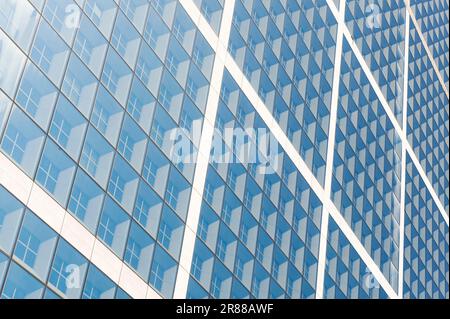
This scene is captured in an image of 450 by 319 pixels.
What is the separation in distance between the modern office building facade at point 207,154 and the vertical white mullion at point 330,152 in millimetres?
179

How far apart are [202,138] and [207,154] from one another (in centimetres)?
95

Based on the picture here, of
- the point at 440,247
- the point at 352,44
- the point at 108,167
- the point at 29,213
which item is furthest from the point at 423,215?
the point at 29,213

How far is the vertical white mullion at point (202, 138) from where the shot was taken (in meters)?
43.5

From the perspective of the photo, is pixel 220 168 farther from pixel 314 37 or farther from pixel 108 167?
pixel 314 37

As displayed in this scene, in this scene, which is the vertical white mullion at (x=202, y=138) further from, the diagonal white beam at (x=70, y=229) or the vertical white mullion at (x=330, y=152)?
the vertical white mullion at (x=330, y=152)

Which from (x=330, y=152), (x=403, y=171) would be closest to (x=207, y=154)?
(x=330, y=152)

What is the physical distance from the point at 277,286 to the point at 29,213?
22423mm

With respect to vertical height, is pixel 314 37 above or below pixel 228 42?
above

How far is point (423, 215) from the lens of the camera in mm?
83438

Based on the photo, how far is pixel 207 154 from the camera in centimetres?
4719

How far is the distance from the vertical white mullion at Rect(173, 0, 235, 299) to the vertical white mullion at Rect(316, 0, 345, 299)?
15.0 m

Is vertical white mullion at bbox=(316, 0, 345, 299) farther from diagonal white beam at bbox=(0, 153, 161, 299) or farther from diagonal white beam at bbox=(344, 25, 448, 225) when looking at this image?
diagonal white beam at bbox=(0, 153, 161, 299)

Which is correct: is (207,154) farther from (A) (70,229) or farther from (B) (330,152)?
(B) (330,152)

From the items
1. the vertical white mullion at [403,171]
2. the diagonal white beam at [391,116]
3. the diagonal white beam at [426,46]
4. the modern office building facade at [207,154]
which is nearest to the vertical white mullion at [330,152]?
the modern office building facade at [207,154]
